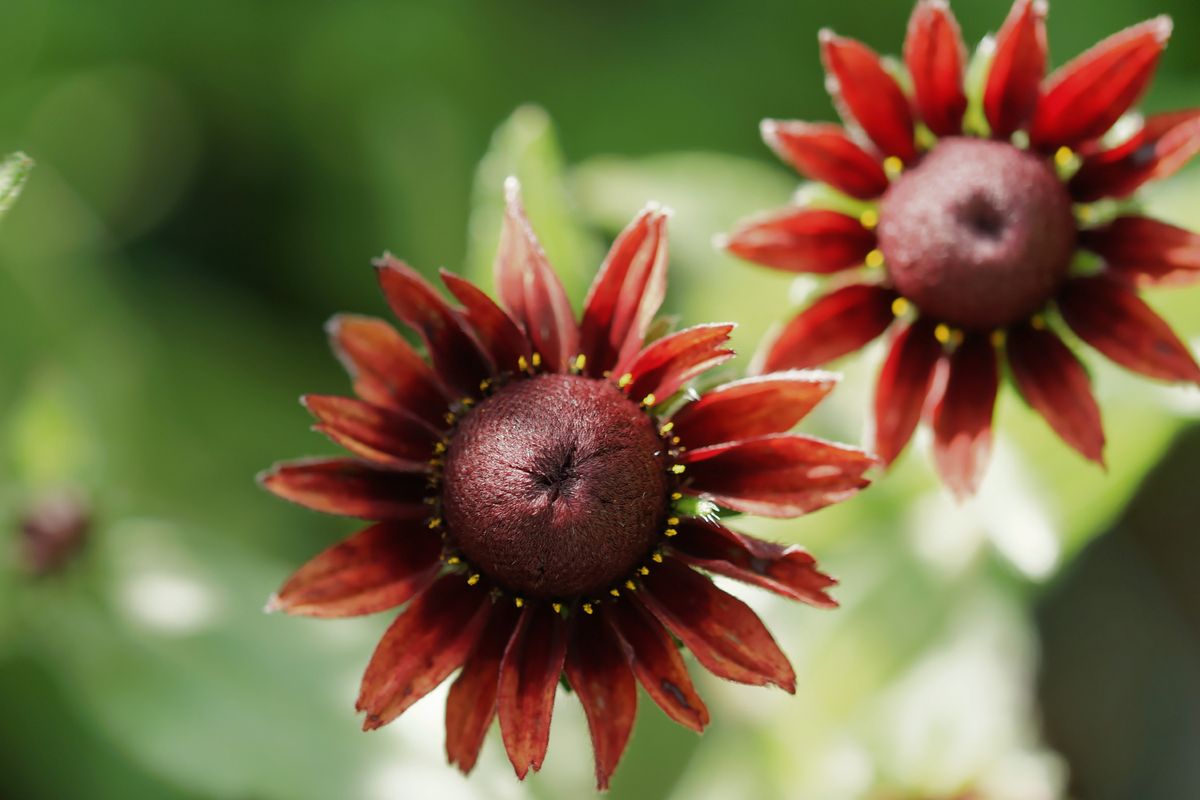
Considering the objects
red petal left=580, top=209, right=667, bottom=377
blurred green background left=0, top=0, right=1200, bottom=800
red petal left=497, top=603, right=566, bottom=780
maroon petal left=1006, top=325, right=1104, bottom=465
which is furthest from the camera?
blurred green background left=0, top=0, right=1200, bottom=800

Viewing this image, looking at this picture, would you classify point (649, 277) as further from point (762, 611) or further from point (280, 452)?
point (280, 452)

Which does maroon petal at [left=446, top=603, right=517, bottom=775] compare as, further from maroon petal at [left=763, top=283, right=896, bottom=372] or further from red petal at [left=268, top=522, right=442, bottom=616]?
maroon petal at [left=763, top=283, right=896, bottom=372]

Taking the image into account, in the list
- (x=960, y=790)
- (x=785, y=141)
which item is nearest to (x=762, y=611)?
(x=960, y=790)

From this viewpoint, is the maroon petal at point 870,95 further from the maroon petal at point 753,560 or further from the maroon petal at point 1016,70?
the maroon petal at point 753,560

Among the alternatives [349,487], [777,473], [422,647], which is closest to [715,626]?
[777,473]

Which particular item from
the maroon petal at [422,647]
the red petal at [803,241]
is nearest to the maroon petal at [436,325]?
the maroon petal at [422,647]

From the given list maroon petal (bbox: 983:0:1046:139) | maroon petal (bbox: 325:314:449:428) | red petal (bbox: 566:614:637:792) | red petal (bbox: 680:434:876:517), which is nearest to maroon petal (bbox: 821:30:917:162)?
maroon petal (bbox: 983:0:1046:139)
